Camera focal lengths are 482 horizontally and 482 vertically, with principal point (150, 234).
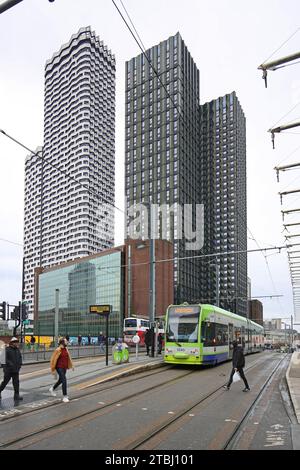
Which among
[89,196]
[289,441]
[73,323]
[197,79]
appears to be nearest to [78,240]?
[89,196]

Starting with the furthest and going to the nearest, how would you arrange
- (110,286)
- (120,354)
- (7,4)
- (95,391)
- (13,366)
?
(110,286) → (120,354) → (95,391) → (13,366) → (7,4)

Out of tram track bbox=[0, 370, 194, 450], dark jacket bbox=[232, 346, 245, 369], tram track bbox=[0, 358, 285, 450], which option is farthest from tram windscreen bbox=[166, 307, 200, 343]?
tram track bbox=[0, 370, 194, 450]

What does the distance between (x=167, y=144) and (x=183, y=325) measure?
387ft

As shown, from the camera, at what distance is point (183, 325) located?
22875mm

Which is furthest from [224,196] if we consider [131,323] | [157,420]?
[157,420]

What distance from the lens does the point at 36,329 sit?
140000 mm

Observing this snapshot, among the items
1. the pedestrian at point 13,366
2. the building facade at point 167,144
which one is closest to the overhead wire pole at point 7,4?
the pedestrian at point 13,366

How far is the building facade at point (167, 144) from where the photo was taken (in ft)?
419

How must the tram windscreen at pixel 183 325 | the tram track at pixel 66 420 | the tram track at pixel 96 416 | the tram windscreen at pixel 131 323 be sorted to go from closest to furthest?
the tram track at pixel 96 416
the tram track at pixel 66 420
the tram windscreen at pixel 183 325
the tram windscreen at pixel 131 323

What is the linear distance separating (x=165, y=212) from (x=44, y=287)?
134 feet

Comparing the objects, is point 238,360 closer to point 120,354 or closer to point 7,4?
point 120,354

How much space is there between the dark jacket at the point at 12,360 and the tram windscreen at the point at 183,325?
1121cm

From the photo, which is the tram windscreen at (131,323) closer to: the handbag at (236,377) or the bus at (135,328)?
the bus at (135,328)

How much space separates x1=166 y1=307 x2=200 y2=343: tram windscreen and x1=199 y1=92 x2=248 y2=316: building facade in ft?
137
